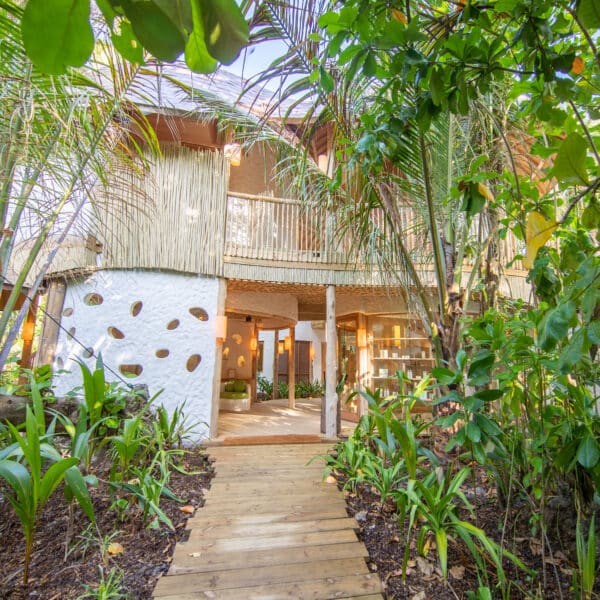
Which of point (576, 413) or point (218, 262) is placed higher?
point (218, 262)

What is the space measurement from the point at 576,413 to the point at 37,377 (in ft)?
13.6

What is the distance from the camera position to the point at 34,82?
179cm

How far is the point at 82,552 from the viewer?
202cm

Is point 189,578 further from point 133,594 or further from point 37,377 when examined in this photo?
point 37,377

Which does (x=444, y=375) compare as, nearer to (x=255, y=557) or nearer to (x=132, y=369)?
(x=255, y=557)

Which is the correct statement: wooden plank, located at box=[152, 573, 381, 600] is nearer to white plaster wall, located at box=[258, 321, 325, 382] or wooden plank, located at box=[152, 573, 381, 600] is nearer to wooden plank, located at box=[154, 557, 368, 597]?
wooden plank, located at box=[154, 557, 368, 597]

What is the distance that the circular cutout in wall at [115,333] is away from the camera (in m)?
4.84

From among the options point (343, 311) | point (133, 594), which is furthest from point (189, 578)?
point (343, 311)

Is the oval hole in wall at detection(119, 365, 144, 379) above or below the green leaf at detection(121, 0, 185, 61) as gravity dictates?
below

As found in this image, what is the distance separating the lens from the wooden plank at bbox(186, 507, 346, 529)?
2.51m

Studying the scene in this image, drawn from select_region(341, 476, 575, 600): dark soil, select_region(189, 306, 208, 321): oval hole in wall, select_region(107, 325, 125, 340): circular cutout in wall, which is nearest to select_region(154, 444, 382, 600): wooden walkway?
select_region(341, 476, 575, 600): dark soil

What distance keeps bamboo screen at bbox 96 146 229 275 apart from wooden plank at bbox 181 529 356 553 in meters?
3.39

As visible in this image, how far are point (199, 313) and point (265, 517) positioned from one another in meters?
3.05

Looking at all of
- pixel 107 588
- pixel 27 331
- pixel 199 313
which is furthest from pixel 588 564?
pixel 27 331
